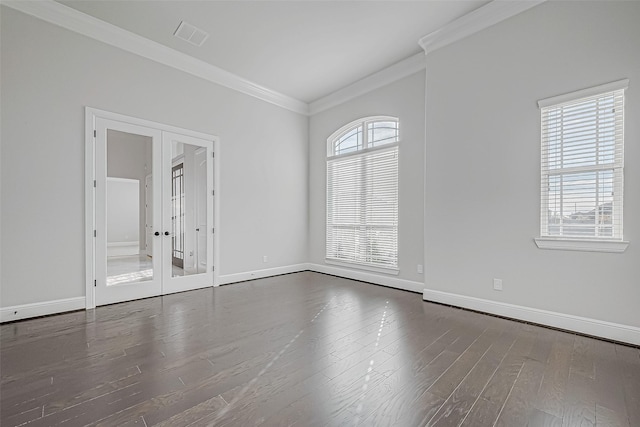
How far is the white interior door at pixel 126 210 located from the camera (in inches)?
150

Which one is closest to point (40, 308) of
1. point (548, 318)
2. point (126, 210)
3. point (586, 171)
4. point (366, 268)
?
point (126, 210)

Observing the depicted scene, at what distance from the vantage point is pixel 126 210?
4016mm

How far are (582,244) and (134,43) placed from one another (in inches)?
232

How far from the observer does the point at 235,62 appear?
4656mm

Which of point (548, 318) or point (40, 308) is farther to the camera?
point (40, 308)

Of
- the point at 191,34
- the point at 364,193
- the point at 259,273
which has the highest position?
the point at 191,34

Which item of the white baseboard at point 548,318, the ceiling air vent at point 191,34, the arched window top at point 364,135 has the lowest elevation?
the white baseboard at point 548,318

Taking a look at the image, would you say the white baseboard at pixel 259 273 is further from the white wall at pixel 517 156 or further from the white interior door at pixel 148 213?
the white wall at pixel 517 156

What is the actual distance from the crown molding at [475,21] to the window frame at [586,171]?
113 centimetres

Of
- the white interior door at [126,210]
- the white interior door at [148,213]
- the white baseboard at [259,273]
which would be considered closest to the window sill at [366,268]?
the white baseboard at [259,273]

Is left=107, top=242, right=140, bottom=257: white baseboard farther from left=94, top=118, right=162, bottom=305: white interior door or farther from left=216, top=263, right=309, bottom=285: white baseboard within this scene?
left=216, top=263, right=309, bottom=285: white baseboard

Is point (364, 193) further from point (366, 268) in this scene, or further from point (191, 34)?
point (191, 34)

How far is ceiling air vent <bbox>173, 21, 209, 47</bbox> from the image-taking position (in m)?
3.78

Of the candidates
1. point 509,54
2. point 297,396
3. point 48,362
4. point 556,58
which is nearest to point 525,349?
point 297,396
